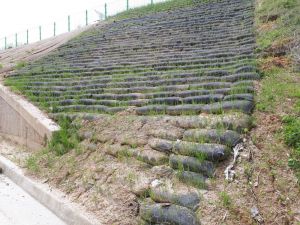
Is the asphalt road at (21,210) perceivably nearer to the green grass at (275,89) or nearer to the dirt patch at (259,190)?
the dirt patch at (259,190)

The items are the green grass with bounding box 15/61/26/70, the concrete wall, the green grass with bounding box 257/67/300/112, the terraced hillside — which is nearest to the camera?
the terraced hillside

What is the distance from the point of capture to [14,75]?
11.9 metres

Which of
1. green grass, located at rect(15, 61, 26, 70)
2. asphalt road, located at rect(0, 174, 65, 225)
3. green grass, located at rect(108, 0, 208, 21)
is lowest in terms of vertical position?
asphalt road, located at rect(0, 174, 65, 225)

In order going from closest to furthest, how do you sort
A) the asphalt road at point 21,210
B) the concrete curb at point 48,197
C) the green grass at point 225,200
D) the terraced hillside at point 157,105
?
1. the green grass at point 225,200
2. the terraced hillside at point 157,105
3. the concrete curb at point 48,197
4. the asphalt road at point 21,210

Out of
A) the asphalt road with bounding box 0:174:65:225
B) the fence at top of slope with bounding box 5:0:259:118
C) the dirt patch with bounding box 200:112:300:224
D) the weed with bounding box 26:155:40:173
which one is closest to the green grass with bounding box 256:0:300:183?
the dirt patch with bounding box 200:112:300:224

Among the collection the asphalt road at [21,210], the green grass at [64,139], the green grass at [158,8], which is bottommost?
the asphalt road at [21,210]

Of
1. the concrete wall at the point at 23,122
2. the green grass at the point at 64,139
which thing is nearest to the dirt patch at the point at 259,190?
the green grass at the point at 64,139

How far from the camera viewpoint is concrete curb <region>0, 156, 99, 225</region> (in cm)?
445

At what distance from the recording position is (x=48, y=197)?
17.1 ft

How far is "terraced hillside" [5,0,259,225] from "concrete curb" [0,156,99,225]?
196 mm

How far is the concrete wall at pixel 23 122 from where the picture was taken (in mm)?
7253

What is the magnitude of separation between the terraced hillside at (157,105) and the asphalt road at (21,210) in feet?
1.46

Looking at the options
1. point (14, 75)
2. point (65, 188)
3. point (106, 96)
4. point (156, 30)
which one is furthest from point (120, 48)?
point (65, 188)

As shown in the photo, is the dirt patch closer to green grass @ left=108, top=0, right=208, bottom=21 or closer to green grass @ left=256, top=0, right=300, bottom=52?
green grass @ left=256, top=0, right=300, bottom=52
